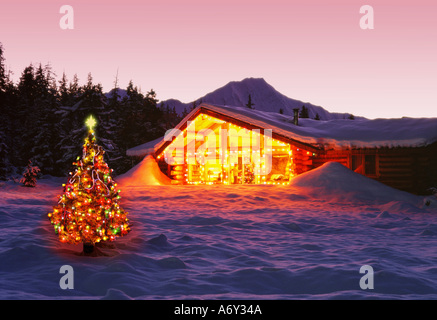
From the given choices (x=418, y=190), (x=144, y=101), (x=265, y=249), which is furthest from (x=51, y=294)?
(x=144, y=101)

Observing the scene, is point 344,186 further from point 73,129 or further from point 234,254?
point 73,129

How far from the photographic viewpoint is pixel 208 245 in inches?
335

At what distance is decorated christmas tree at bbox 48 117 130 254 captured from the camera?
701 cm

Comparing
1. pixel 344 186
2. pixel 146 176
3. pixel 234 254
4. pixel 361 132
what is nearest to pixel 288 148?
pixel 361 132

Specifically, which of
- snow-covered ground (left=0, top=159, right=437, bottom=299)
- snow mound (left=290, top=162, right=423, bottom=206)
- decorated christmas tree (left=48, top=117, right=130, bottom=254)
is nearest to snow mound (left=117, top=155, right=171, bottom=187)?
snow-covered ground (left=0, top=159, right=437, bottom=299)

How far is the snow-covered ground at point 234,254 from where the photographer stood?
564 cm

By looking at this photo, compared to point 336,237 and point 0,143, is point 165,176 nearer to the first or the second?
point 336,237

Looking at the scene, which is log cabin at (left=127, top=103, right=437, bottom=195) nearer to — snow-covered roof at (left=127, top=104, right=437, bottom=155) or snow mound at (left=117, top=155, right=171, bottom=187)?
snow-covered roof at (left=127, top=104, right=437, bottom=155)

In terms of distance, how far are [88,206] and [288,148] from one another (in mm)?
17237

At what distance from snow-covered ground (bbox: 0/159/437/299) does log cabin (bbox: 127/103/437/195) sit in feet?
20.0

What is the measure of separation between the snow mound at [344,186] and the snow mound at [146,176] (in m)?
8.40

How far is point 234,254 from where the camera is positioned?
7887mm

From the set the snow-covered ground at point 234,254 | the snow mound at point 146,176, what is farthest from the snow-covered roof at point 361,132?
the snow-covered ground at point 234,254

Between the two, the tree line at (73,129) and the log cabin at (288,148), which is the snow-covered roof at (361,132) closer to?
the log cabin at (288,148)
